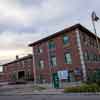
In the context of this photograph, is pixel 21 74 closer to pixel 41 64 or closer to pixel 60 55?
pixel 41 64

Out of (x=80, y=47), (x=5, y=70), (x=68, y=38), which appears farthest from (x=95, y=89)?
(x=5, y=70)

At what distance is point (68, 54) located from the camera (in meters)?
34.6

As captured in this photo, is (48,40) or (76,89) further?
(48,40)

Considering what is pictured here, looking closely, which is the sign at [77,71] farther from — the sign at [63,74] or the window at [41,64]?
the window at [41,64]

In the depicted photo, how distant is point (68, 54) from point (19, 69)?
23.5m

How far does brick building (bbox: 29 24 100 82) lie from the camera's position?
33.3 m

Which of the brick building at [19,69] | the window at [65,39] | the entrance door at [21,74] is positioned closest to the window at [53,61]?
the window at [65,39]

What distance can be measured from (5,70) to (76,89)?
43.7 meters

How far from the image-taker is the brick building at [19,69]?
169ft

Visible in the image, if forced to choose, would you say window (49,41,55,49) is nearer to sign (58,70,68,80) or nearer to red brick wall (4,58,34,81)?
sign (58,70,68,80)

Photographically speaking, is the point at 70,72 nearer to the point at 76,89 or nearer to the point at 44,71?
the point at 44,71

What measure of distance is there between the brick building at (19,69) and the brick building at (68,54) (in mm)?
11704

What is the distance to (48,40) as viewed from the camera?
37.8m

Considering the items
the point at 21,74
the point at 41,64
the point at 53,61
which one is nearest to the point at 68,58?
the point at 53,61
